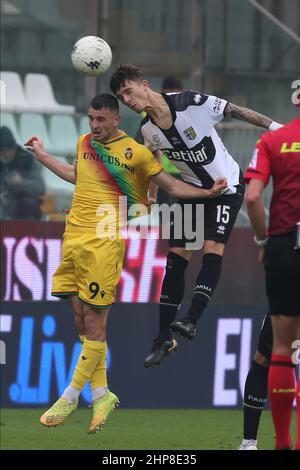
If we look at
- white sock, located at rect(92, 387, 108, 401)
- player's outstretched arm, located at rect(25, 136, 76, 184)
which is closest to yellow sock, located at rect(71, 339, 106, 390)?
white sock, located at rect(92, 387, 108, 401)

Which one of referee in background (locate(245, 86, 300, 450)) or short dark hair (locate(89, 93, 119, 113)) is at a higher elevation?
short dark hair (locate(89, 93, 119, 113))

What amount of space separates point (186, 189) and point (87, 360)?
1.51m

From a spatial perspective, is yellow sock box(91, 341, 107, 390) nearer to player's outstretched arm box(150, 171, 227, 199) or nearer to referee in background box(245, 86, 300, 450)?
player's outstretched arm box(150, 171, 227, 199)

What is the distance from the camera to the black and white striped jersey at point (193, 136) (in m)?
10.4

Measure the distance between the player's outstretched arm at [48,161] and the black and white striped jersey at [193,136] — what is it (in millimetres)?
708

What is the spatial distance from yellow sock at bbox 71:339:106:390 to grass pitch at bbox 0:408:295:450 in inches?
82.8

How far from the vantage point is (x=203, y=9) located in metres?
18.1

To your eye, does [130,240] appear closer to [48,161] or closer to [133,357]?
[133,357]

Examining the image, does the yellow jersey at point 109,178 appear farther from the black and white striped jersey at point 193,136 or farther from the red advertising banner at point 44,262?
the red advertising banner at point 44,262

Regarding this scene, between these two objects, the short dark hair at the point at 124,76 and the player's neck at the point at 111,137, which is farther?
the player's neck at the point at 111,137

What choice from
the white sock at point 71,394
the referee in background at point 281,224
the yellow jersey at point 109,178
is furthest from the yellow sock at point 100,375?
the referee in background at point 281,224

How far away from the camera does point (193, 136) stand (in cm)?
1045

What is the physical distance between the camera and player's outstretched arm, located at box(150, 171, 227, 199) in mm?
10367

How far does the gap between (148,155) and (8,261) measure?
19.1 feet
